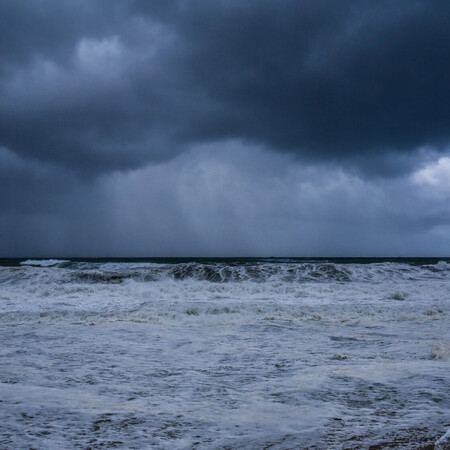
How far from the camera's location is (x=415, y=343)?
613cm

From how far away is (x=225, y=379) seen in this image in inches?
163

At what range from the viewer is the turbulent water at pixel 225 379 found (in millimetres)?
2752

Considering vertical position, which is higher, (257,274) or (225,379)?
(225,379)

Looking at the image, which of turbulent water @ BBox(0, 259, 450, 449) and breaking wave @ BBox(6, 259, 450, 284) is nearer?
turbulent water @ BBox(0, 259, 450, 449)

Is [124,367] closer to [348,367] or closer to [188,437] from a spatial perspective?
[188,437]

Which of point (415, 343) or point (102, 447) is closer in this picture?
point (102, 447)

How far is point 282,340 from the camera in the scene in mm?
6316

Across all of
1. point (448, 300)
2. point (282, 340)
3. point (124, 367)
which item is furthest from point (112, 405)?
point (448, 300)

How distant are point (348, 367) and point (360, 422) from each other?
5.61 ft

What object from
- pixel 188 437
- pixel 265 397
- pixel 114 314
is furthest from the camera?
pixel 114 314

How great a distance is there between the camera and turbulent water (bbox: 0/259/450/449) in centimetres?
275

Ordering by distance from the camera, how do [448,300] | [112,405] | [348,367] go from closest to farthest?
[112,405]
[348,367]
[448,300]

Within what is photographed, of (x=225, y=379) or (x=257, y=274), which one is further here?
(x=257, y=274)

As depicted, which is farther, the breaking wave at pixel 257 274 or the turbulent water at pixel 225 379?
the breaking wave at pixel 257 274
